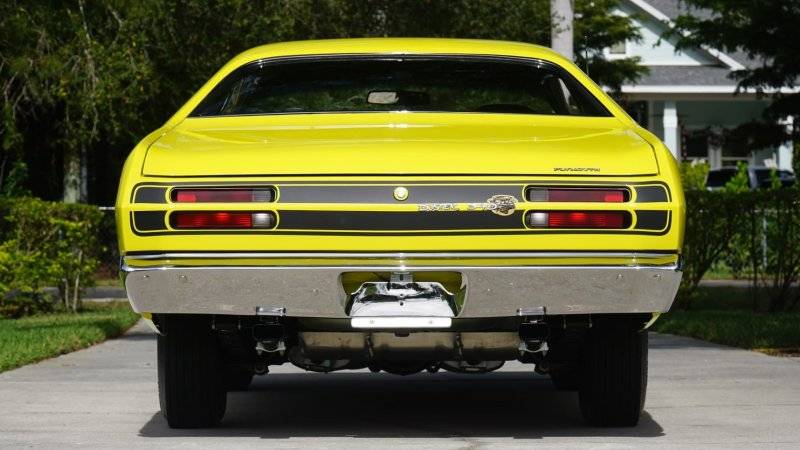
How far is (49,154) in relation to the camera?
27938mm

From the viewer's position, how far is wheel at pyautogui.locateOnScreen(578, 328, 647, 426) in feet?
23.0

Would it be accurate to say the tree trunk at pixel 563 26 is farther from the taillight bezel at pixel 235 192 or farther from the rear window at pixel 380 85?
→ the taillight bezel at pixel 235 192

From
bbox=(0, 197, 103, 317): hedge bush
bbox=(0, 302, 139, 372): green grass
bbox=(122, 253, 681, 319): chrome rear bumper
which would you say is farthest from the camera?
bbox=(0, 197, 103, 317): hedge bush

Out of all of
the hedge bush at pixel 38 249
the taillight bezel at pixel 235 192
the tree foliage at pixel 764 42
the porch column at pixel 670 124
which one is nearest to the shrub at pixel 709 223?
the tree foliage at pixel 764 42

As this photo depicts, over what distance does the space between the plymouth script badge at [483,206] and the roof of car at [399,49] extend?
5.10 ft

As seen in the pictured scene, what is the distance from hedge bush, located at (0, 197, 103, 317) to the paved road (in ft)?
16.4

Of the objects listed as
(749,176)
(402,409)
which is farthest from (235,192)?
(749,176)

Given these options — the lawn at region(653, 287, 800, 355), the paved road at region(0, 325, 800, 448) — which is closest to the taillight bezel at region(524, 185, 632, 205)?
the paved road at region(0, 325, 800, 448)

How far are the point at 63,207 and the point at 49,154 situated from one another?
1181 centimetres

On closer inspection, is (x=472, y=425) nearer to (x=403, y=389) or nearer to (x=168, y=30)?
(x=403, y=389)

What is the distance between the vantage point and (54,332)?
42.7 feet

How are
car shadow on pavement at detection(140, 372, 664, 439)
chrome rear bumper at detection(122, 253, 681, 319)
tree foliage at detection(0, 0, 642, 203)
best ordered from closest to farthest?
chrome rear bumper at detection(122, 253, 681, 319) < car shadow on pavement at detection(140, 372, 664, 439) < tree foliage at detection(0, 0, 642, 203)

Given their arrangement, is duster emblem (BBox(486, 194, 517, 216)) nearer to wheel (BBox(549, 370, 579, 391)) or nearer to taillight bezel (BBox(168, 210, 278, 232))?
taillight bezel (BBox(168, 210, 278, 232))

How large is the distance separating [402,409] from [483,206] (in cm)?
235
